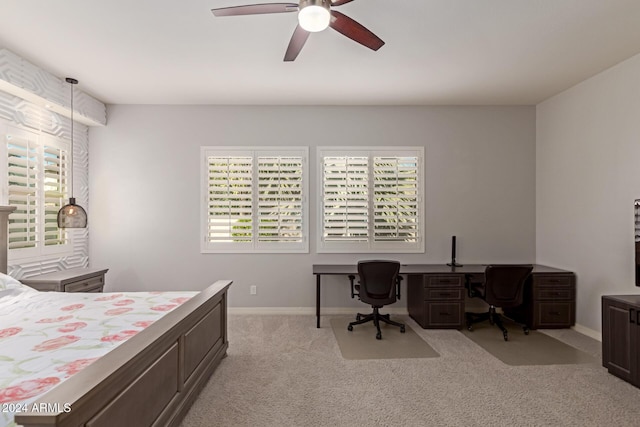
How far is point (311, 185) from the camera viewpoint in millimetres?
5055

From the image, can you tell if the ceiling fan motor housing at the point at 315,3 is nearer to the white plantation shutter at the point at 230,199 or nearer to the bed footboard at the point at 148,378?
the bed footboard at the point at 148,378

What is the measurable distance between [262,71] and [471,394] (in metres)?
3.61

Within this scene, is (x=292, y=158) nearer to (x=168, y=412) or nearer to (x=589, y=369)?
(x=168, y=412)

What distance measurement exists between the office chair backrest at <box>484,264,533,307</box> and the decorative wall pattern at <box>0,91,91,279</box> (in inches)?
201

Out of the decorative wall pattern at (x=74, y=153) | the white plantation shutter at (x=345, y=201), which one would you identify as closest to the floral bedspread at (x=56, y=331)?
the decorative wall pattern at (x=74, y=153)

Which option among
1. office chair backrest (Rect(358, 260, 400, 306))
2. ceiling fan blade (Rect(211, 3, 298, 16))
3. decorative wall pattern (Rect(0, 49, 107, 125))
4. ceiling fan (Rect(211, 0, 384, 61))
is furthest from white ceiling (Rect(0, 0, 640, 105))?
office chair backrest (Rect(358, 260, 400, 306))

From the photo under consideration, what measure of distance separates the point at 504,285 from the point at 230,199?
3.63 metres

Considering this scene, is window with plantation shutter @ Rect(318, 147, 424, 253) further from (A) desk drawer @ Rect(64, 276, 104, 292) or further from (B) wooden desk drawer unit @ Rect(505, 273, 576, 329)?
(A) desk drawer @ Rect(64, 276, 104, 292)

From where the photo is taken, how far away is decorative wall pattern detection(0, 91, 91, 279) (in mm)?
3762

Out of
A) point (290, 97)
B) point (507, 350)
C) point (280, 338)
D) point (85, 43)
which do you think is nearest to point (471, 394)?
point (507, 350)

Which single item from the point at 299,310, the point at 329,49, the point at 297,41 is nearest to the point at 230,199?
the point at 299,310

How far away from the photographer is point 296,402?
8.72 ft

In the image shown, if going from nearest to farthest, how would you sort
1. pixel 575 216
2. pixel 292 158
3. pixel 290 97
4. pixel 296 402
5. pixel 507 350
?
pixel 296 402 → pixel 507 350 → pixel 575 216 → pixel 290 97 → pixel 292 158

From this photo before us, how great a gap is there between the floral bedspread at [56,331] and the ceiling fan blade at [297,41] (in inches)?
84.6
